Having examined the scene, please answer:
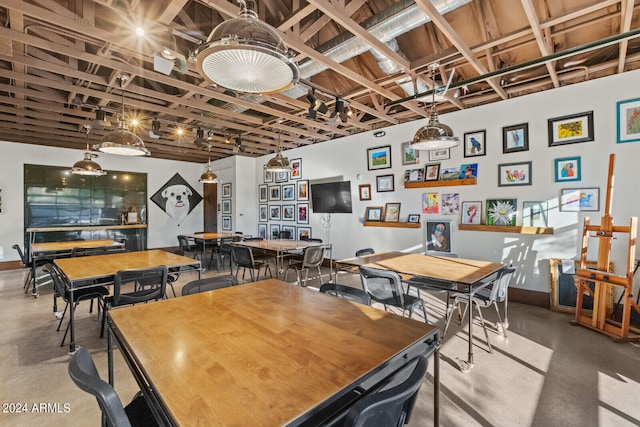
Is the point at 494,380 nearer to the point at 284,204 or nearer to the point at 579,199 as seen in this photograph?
the point at 579,199

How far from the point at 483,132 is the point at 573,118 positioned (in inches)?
42.2

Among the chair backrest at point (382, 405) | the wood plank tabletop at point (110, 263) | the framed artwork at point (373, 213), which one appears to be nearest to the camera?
the chair backrest at point (382, 405)

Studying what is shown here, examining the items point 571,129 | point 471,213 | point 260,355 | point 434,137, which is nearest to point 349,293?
point 260,355

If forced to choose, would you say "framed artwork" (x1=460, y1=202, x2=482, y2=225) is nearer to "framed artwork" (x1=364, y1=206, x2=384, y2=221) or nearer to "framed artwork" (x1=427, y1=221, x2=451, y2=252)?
"framed artwork" (x1=427, y1=221, x2=451, y2=252)

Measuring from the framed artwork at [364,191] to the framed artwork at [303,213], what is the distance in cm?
167

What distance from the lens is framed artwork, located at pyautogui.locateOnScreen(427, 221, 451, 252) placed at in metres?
4.93

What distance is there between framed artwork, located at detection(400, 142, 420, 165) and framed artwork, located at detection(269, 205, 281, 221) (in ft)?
13.1

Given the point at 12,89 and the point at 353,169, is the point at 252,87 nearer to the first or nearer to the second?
the point at 12,89

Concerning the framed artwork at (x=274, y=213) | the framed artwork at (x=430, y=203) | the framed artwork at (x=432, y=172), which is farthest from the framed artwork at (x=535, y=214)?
the framed artwork at (x=274, y=213)

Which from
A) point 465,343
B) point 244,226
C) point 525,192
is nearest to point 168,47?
point 465,343

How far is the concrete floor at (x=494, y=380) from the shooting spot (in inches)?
77.0

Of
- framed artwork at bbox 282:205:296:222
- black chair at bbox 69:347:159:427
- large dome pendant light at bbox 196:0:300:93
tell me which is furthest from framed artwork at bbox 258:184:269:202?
black chair at bbox 69:347:159:427

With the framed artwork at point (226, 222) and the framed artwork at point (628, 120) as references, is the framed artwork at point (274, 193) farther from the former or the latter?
the framed artwork at point (628, 120)

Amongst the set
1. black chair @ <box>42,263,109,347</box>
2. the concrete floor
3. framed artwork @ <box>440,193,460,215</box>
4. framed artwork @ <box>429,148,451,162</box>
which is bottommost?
the concrete floor
